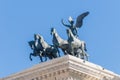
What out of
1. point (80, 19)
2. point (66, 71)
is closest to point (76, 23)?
point (80, 19)

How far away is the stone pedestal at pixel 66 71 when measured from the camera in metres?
40.8

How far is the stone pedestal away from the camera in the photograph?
40.8 meters

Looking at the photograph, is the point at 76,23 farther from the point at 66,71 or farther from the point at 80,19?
the point at 66,71

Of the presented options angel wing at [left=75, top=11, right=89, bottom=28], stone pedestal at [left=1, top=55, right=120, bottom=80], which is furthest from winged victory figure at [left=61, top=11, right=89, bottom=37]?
stone pedestal at [left=1, top=55, right=120, bottom=80]

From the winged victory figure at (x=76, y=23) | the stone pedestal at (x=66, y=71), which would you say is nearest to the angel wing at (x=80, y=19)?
the winged victory figure at (x=76, y=23)

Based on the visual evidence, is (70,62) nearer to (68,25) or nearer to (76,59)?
(76,59)

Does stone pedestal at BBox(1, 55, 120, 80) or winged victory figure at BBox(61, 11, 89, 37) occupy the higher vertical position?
winged victory figure at BBox(61, 11, 89, 37)

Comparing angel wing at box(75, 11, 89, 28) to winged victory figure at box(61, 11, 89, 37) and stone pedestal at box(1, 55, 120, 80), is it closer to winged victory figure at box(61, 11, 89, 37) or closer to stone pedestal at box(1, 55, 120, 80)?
winged victory figure at box(61, 11, 89, 37)

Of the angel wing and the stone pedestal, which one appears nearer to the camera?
the stone pedestal

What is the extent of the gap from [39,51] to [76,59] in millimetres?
3485

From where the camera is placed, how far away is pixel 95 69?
137ft

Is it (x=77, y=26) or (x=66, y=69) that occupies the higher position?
(x=77, y=26)

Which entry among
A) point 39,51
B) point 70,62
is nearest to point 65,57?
point 70,62

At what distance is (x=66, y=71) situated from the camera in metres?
40.8
